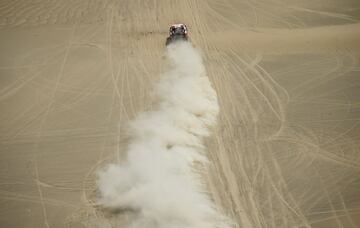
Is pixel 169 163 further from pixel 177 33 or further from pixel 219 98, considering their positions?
pixel 177 33

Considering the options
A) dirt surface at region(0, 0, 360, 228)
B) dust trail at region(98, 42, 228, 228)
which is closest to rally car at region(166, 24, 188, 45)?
dirt surface at region(0, 0, 360, 228)

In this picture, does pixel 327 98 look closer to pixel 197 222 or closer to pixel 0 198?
pixel 197 222

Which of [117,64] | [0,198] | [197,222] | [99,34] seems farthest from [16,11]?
[197,222]

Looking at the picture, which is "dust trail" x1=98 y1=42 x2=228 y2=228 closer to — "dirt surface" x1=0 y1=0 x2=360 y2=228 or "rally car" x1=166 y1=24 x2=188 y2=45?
"dirt surface" x1=0 y1=0 x2=360 y2=228

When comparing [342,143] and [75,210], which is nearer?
[75,210]

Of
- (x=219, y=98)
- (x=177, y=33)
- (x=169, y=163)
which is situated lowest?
(x=169, y=163)

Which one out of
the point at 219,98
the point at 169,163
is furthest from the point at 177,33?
the point at 169,163
